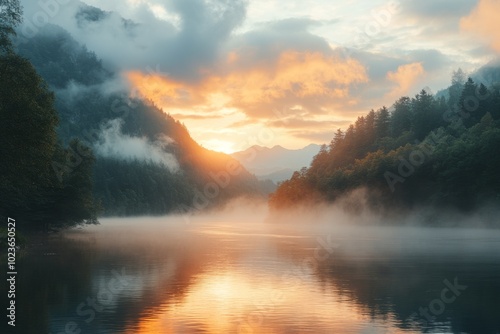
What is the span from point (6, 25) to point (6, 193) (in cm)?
3624

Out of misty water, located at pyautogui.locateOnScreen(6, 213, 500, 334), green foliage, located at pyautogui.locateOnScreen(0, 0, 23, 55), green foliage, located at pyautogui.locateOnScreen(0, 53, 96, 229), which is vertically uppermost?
green foliage, located at pyautogui.locateOnScreen(0, 0, 23, 55)

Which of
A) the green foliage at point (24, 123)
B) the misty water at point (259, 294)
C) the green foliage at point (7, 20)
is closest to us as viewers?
the misty water at point (259, 294)

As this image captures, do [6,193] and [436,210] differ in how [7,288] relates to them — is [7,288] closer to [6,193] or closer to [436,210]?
[6,193]

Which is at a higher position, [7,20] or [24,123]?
[7,20]

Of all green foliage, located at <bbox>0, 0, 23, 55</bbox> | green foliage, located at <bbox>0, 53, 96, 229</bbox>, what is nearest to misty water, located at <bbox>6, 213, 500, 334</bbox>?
green foliage, located at <bbox>0, 53, 96, 229</bbox>

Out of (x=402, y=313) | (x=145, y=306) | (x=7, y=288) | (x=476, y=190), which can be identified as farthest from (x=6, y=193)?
(x=476, y=190)

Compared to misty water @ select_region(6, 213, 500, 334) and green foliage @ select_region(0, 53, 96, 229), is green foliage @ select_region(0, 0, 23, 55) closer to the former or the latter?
green foliage @ select_region(0, 53, 96, 229)

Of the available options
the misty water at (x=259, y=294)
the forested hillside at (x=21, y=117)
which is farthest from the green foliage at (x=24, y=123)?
the misty water at (x=259, y=294)

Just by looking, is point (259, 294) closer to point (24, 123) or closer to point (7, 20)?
point (24, 123)

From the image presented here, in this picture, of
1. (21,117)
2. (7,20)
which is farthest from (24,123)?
(7,20)

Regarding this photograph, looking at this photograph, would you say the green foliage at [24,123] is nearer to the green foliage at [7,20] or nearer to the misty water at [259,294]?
the green foliage at [7,20]

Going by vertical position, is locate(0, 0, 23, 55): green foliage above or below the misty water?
above

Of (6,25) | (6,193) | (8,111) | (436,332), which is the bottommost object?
(436,332)

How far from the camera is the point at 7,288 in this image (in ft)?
152
